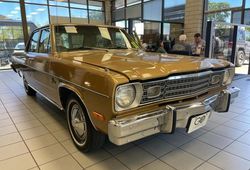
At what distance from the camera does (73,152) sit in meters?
2.19

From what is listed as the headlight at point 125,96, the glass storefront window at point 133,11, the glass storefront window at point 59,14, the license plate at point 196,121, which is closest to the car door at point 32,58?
the headlight at point 125,96

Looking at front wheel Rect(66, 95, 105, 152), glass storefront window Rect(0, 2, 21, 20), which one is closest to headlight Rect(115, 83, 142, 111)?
front wheel Rect(66, 95, 105, 152)

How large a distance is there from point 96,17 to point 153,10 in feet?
12.6

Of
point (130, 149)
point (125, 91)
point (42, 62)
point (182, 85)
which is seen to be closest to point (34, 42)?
point (42, 62)

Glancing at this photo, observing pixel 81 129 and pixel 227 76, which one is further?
pixel 227 76

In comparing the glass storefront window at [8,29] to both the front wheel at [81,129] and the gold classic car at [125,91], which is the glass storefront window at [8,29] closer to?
the gold classic car at [125,91]

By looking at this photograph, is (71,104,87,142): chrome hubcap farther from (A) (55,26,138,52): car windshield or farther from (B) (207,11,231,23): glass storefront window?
(B) (207,11,231,23): glass storefront window

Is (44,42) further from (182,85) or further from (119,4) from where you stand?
(119,4)

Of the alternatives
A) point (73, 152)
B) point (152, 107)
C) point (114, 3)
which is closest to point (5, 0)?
point (114, 3)

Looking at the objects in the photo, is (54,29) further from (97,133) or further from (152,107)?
(152,107)

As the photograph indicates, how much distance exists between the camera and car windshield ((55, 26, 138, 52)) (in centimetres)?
264

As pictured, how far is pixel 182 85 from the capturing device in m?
1.83

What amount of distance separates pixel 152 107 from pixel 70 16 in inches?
422

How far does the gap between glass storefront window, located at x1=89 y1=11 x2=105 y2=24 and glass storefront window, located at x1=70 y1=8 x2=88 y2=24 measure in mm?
332
